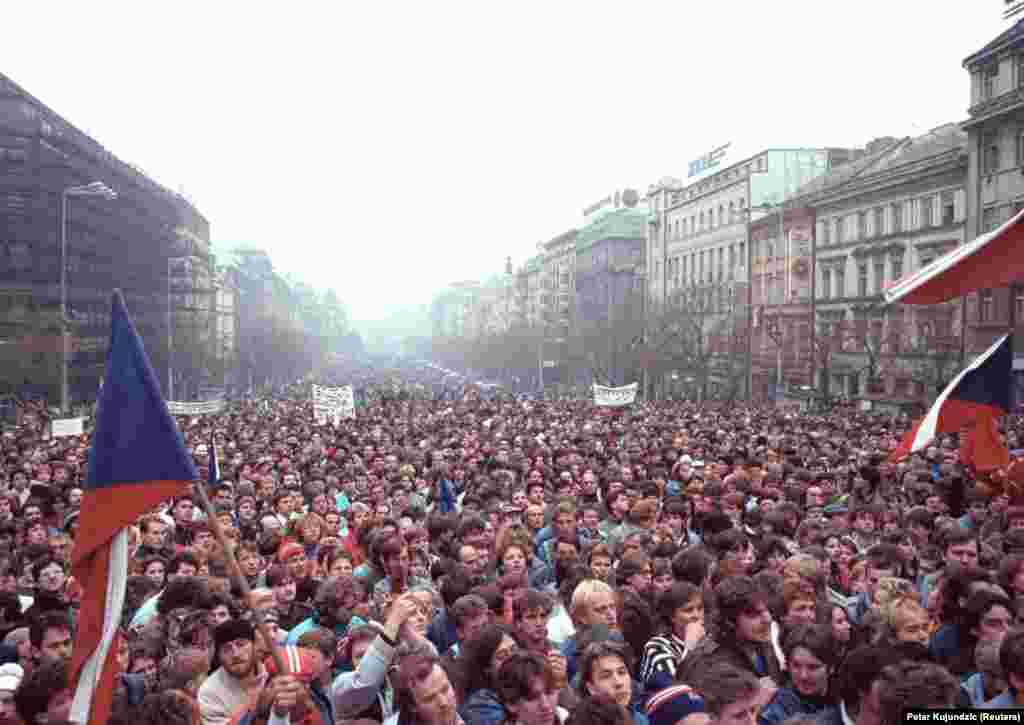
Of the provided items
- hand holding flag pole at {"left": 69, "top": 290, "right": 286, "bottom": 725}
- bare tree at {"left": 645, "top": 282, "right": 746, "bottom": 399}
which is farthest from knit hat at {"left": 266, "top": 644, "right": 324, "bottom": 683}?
bare tree at {"left": 645, "top": 282, "right": 746, "bottom": 399}

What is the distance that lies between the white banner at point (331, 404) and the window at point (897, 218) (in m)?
29.2

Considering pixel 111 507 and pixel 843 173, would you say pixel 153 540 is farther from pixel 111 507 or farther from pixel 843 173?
pixel 843 173

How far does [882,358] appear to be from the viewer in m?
47.9

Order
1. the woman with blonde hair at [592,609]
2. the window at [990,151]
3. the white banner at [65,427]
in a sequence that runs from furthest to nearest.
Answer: the window at [990,151] → the white banner at [65,427] → the woman with blonde hair at [592,609]

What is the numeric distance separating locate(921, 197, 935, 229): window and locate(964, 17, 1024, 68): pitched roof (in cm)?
657

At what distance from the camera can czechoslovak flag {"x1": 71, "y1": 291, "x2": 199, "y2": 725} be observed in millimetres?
5418

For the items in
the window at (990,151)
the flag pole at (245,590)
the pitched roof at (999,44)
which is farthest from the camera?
the window at (990,151)

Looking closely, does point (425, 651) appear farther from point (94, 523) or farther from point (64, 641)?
point (64, 641)

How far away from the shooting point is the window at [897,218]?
4903cm

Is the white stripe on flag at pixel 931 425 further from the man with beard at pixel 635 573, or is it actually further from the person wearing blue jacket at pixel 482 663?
the person wearing blue jacket at pixel 482 663

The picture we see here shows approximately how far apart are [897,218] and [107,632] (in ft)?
158

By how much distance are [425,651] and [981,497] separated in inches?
391

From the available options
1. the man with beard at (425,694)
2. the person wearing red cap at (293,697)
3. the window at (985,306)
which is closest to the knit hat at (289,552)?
the person wearing red cap at (293,697)

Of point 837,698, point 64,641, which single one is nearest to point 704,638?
point 837,698
